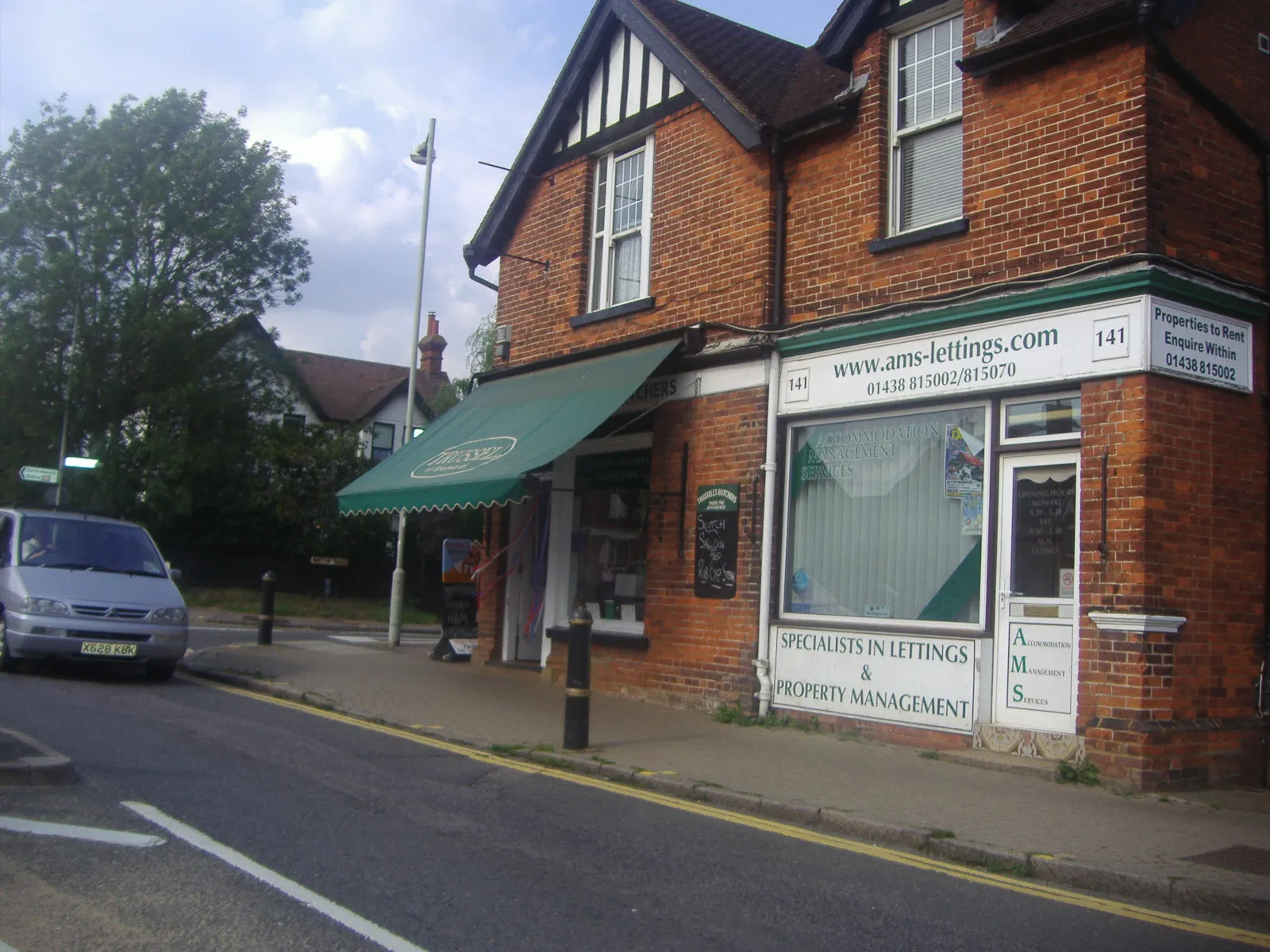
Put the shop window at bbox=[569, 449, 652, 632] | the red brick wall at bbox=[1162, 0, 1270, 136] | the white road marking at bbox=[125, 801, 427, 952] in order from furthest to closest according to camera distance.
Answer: the shop window at bbox=[569, 449, 652, 632] → the red brick wall at bbox=[1162, 0, 1270, 136] → the white road marking at bbox=[125, 801, 427, 952]

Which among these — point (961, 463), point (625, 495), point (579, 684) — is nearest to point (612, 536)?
point (625, 495)

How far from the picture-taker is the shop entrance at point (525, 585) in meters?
15.5

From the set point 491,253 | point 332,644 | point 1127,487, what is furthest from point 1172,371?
point 332,644

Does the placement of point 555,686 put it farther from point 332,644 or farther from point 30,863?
point 30,863

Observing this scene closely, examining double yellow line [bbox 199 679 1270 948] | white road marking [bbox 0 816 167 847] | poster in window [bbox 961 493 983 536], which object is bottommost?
double yellow line [bbox 199 679 1270 948]

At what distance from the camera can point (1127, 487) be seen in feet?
28.4

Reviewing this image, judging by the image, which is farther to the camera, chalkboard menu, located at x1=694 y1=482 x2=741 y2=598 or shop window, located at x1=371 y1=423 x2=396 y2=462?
shop window, located at x1=371 y1=423 x2=396 y2=462

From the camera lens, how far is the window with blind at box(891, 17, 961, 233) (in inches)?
419

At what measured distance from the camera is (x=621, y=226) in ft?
47.6

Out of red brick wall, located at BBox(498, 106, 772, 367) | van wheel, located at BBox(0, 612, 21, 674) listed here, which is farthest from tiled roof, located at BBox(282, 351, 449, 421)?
van wheel, located at BBox(0, 612, 21, 674)

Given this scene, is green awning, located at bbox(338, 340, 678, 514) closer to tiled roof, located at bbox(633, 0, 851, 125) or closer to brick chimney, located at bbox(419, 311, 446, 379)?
tiled roof, located at bbox(633, 0, 851, 125)

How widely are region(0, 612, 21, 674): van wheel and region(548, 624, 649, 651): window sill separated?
19.0 ft

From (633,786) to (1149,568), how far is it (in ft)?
12.9

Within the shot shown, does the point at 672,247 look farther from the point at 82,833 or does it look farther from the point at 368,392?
the point at 368,392
